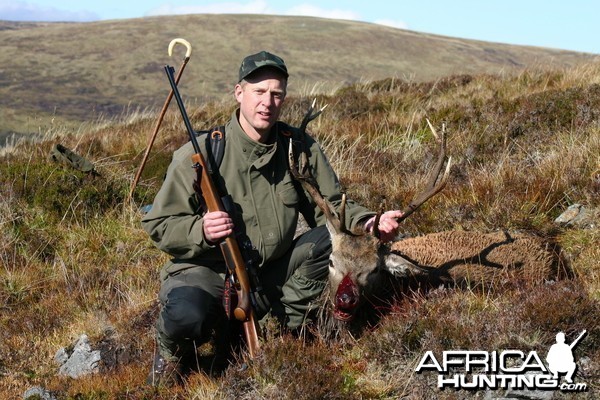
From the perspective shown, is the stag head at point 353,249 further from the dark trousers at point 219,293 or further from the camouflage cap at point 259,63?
the camouflage cap at point 259,63

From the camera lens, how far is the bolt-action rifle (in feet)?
16.8

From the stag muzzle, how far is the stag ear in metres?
0.49

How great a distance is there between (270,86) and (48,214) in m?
4.23

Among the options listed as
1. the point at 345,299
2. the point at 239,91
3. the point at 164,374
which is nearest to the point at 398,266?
the point at 345,299

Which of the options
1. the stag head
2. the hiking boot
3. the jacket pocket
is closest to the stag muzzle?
the stag head

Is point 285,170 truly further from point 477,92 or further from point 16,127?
point 16,127

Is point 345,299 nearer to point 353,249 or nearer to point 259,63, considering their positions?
point 353,249

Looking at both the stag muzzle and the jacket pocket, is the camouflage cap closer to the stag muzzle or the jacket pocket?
the jacket pocket

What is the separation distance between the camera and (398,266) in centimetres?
572

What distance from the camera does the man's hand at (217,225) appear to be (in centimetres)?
495

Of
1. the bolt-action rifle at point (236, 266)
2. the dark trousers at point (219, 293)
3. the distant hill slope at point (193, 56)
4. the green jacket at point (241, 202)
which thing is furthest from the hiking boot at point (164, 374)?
the distant hill slope at point (193, 56)

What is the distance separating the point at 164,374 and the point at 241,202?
1.30 meters

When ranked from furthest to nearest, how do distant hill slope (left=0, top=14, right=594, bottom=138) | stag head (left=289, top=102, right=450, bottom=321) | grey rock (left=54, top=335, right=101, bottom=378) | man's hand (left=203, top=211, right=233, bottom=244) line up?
distant hill slope (left=0, top=14, right=594, bottom=138) → grey rock (left=54, top=335, right=101, bottom=378) → stag head (left=289, top=102, right=450, bottom=321) → man's hand (left=203, top=211, right=233, bottom=244)

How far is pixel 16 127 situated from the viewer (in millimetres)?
51062
